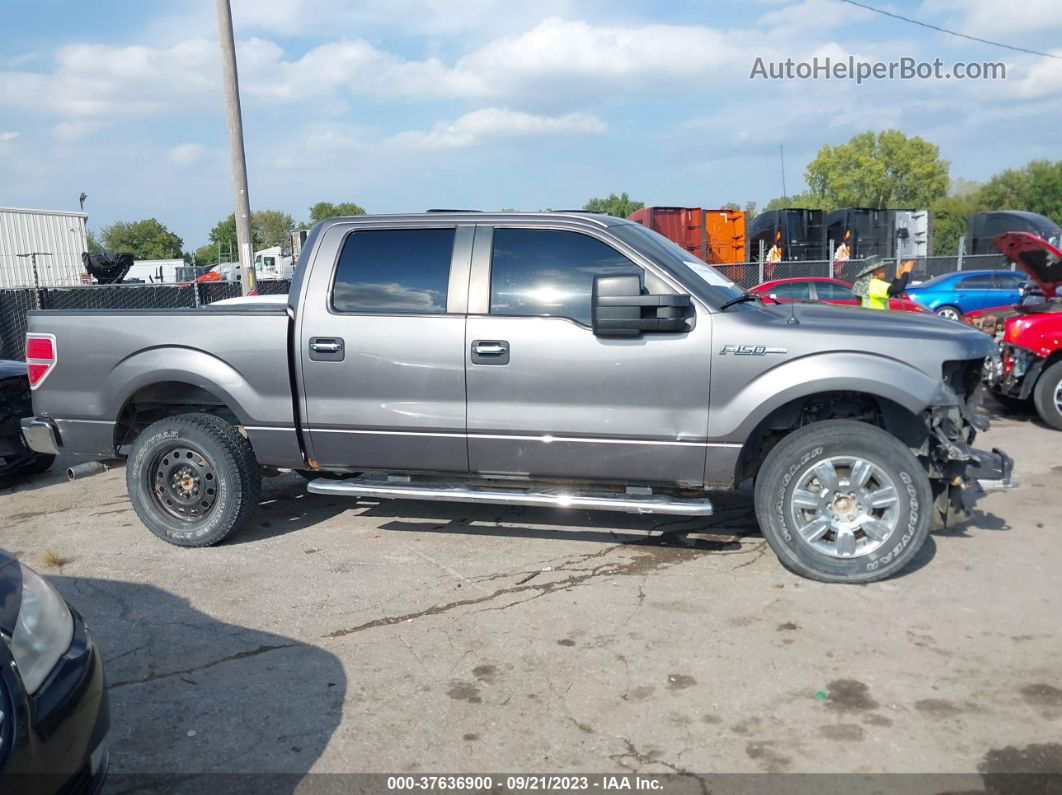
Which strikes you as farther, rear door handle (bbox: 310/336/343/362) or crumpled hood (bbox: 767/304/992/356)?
rear door handle (bbox: 310/336/343/362)

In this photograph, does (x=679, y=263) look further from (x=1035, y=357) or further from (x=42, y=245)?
(x=42, y=245)

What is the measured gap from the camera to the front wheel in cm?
459

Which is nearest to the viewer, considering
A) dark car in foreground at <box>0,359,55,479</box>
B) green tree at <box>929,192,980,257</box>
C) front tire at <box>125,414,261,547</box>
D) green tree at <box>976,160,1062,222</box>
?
front tire at <box>125,414,261,547</box>

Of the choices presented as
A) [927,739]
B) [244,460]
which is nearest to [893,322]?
[927,739]

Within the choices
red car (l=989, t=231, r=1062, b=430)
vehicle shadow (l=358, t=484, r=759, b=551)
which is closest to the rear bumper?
vehicle shadow (l=358, t=484, r=759, b=551)

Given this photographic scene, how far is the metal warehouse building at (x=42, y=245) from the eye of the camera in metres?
30.5

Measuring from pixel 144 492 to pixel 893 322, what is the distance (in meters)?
4.67

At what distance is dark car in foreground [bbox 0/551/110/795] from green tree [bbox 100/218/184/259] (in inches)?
2812

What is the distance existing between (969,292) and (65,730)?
1968 cm

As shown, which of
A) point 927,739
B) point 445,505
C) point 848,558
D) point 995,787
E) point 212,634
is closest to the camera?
point 995,787

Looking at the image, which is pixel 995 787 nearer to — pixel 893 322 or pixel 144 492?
pixel 893 322

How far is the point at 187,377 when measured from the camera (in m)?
5.48

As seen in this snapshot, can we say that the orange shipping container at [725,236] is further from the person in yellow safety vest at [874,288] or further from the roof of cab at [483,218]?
the roof of cab at [483,218]

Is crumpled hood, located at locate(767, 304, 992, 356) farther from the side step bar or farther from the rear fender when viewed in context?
the rear fender
